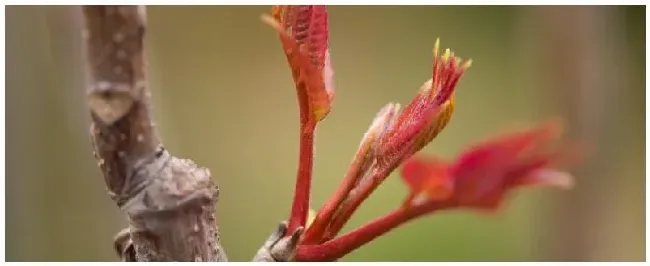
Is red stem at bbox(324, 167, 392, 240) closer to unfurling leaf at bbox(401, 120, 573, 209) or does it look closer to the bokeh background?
unfurling leaf at bbox(401, 120, 573, 209)

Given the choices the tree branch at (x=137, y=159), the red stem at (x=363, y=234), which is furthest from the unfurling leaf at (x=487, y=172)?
the tree branch at (x=137, y=159)

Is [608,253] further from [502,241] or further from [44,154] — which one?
[44,154]

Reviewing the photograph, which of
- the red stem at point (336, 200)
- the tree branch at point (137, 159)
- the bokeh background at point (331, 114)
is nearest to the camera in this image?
the tree branch at point (137, 159)

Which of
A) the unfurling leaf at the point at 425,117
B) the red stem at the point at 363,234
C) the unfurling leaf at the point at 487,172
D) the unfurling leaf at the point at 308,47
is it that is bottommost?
the red stem at the point at 363,234

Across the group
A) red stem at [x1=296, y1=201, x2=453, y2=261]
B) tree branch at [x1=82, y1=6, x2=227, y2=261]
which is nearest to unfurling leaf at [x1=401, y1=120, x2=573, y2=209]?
red stem at [x1=296, y1=201, x2=453, y2=261]

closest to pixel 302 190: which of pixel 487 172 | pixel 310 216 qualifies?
pixel 310 216

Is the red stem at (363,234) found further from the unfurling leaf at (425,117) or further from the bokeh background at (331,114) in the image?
the bokeh background at (331,114)
